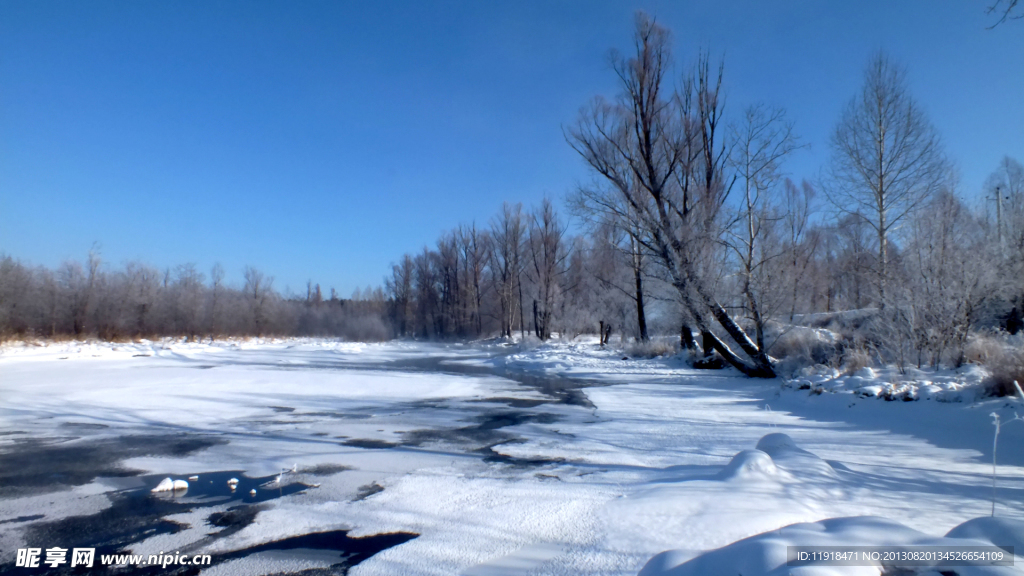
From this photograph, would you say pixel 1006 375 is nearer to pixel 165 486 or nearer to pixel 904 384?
pixel 904 384

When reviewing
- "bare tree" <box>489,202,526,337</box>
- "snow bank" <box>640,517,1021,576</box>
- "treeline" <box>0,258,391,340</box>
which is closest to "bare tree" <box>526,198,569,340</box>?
"bare tree" <box>489,202,526,337</box>

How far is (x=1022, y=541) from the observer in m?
2.34

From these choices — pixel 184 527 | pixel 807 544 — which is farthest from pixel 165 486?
pixel 807 544

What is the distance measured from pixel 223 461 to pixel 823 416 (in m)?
9.09

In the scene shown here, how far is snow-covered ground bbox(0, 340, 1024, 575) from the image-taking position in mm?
3594

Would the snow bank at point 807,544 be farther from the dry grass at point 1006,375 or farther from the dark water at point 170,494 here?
the dry grass at point 1006,375

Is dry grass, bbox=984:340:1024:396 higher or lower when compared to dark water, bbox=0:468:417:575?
higher

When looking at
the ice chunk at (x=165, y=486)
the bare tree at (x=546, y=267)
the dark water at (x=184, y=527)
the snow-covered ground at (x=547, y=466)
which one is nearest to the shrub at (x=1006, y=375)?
the snow-covered ground at (x=547, y=466)

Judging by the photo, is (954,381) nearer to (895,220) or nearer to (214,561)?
(214,561)

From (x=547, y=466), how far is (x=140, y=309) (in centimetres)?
4877

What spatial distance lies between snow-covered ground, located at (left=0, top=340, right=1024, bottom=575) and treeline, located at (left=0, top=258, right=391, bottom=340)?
103 feet

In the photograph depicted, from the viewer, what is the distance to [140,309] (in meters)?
43.1

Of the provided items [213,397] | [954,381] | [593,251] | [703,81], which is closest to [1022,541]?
[954,381]

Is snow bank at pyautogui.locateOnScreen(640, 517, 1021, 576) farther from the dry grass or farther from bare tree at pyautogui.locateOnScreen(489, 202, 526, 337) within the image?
bare tree at pyautogui.locateOnScreen(489, 202, 526, 337)
